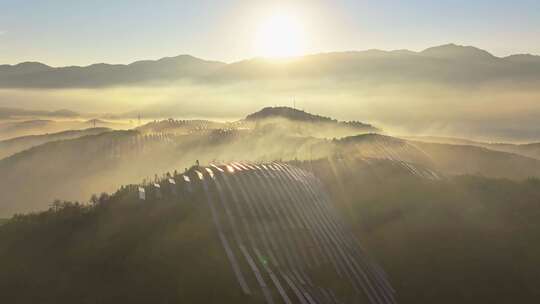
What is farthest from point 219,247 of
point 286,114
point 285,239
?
point 286,114

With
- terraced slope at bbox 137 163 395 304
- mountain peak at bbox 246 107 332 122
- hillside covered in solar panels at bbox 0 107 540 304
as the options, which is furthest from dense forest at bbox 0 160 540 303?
mountain peak at bbox 246 107 332 122

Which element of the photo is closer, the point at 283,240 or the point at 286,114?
the point at 283,240

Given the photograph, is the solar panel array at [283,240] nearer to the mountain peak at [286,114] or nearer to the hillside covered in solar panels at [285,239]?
the hillside covered in solar panels at [285,239]

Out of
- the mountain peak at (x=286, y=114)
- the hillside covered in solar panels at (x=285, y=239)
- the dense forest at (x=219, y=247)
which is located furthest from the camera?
the mountain peak at (x=286, y=114)

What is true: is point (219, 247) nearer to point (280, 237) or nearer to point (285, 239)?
point (280, 237)

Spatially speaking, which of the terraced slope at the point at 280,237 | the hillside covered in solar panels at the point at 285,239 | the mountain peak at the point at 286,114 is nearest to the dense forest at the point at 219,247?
the hillside covered in solar panels at the point at 285,239

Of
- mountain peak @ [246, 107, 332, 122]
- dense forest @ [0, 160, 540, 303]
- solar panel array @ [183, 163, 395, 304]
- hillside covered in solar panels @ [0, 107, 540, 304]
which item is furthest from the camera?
mountain peak @ [246, 107, 332, 122]

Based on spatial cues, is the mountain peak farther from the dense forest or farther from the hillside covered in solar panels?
the dense forest

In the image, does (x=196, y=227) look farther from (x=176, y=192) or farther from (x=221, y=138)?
(x=221, y=138)

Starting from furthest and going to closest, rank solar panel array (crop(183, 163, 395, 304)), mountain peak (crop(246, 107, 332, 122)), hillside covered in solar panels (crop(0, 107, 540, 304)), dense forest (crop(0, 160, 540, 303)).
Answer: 1. mountain peak (crop(246, 107, 332, 122))
2. solar panel array (crop(183, 163, 395, 304))
3. hillside covered in solar panels (crop(0, 107, 540, 304))
4. dense forest (crop(0, 160, 540, 303))
